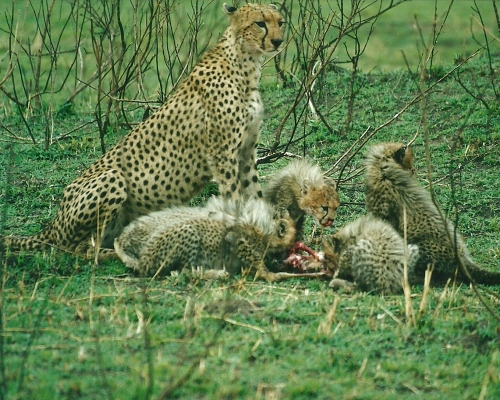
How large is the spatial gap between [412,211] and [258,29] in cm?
144

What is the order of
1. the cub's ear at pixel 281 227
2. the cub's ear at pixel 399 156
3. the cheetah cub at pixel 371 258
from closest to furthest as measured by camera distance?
the cheetah cub at pixel 371 258, the cub's ear at pixel 281 227, the cub's ear at pixel 399 156

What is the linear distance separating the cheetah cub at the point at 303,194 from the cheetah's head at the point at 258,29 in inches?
28.5

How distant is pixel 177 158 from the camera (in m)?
5.18

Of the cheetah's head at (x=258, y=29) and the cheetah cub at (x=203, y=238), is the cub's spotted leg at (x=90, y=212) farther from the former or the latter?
the cheetah's head at (x=258, y=29)

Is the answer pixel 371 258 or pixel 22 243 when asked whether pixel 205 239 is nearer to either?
pixel 371 258

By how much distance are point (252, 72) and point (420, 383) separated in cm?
258

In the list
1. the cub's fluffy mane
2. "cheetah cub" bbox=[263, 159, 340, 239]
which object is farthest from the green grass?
the cub's fluffy mane

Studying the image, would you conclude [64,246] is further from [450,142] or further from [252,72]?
[450,142]

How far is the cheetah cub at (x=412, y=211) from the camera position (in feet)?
14.8

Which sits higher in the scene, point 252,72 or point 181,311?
point 252,72

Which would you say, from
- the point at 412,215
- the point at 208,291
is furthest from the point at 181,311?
the point at 412,215

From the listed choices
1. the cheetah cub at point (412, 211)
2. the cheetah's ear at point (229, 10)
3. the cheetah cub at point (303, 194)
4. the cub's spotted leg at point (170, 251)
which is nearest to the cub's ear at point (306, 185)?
the cheetah cub at point (303, 194)

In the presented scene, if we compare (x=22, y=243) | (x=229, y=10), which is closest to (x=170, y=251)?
(x=22, y=243)

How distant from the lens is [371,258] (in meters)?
4.26
